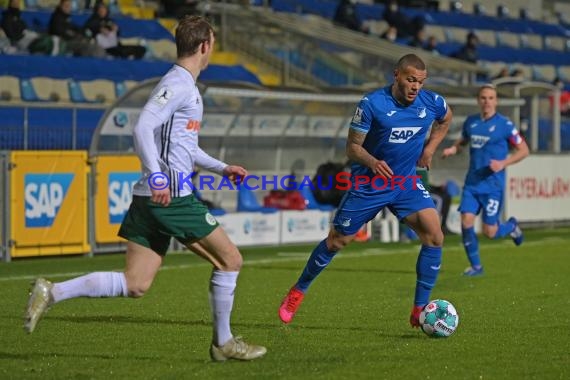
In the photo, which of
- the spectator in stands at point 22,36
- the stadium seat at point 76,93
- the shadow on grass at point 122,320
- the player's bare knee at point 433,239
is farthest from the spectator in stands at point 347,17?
the player's bare knee at point 433,239

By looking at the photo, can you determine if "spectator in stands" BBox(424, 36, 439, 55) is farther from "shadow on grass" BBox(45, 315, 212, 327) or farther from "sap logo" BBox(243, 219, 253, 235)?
"shadow on grass" BBox(45, 315, 212, 327)

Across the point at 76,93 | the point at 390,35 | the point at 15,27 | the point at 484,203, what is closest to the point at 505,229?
the point at 484,203

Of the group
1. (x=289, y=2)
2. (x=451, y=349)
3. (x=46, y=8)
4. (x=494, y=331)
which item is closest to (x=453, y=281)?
(x=494, y=331)

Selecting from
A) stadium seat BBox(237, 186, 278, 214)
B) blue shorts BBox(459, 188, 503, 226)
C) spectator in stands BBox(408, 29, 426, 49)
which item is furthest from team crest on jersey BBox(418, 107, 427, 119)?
spectator in stands BBox(408, 29, 426, 49)

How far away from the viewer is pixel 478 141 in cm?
1501

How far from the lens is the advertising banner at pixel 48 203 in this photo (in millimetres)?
17062

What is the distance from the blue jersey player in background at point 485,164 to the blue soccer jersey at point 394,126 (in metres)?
4.50

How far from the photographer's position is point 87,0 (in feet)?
85.9

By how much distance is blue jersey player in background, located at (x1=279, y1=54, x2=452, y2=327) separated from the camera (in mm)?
9719

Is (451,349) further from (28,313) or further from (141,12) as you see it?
(141,12)

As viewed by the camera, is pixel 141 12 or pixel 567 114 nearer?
pixel 141 12

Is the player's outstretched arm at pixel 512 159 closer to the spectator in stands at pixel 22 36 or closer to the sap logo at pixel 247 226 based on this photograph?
the sap logo at pixel 247 226

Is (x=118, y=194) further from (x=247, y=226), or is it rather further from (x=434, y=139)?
(x=434, y=139)

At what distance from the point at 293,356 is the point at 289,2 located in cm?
2402
